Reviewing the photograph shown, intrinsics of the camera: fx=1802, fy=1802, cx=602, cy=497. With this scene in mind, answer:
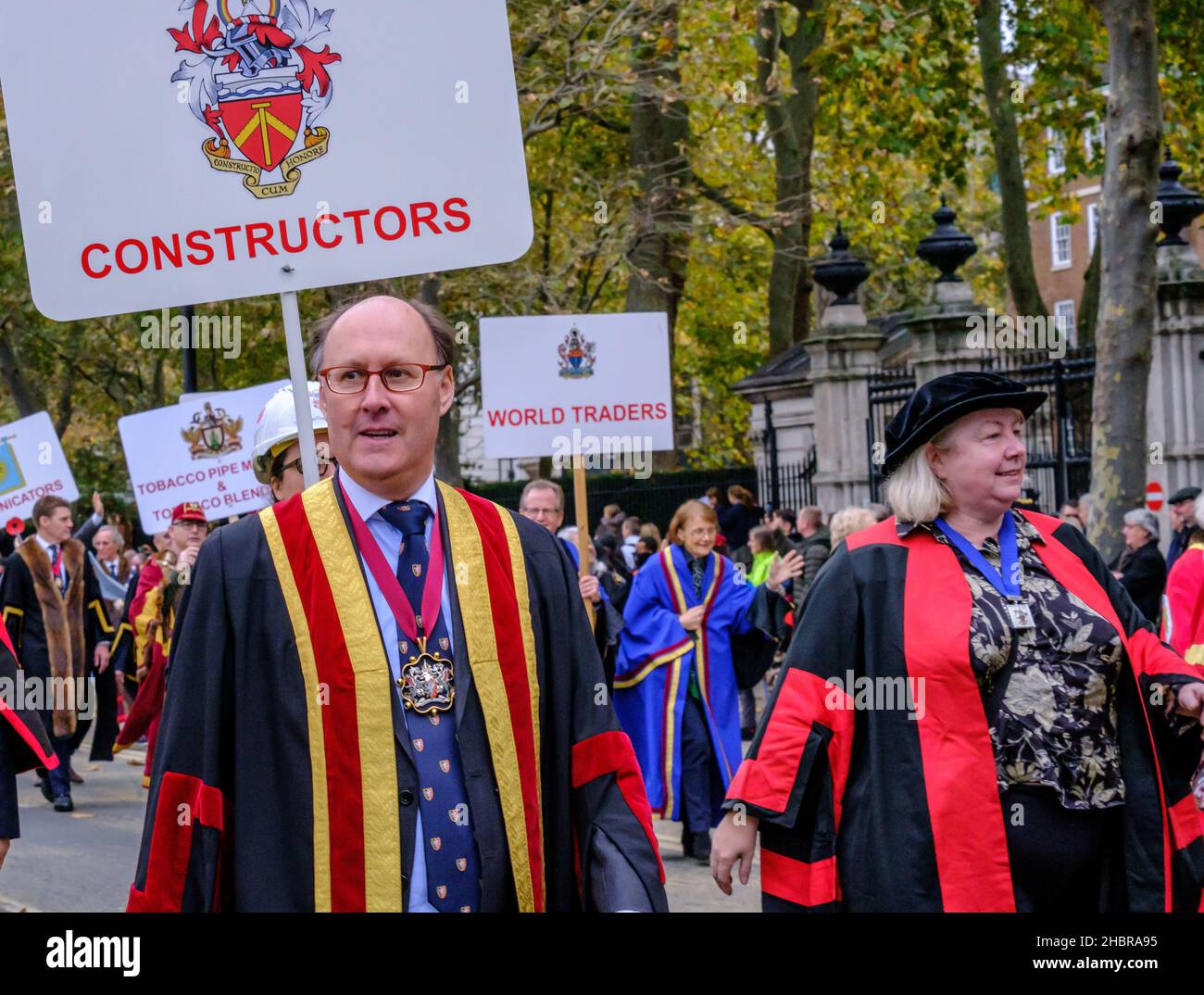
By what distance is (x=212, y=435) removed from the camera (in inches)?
493

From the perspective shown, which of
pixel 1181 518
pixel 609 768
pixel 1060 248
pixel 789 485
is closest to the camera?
pixel 609 768

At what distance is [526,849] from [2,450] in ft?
42.8

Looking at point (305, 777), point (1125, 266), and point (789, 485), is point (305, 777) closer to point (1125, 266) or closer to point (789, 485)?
point (1125, 266)

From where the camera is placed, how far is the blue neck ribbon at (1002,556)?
15.1 ft

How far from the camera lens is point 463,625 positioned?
10.7ft

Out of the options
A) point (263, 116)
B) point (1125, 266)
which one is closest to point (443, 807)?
point (263, 116)

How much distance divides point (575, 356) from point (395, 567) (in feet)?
21.2

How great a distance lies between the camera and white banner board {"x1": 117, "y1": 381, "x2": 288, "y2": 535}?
12492 mm

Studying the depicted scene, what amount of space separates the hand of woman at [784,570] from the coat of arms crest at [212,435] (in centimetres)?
398

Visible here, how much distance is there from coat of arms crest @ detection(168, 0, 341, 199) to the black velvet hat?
1691mm

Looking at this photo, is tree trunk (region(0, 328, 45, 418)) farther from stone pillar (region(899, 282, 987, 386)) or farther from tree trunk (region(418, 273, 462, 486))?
stone pillar (region(899, 282, 987, 386))

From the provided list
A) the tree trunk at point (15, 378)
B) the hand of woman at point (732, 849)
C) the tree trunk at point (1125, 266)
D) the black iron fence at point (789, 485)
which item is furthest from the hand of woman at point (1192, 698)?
the tree trunk at point (15, 378)

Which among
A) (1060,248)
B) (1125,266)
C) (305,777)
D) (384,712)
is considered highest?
(1060,248)
